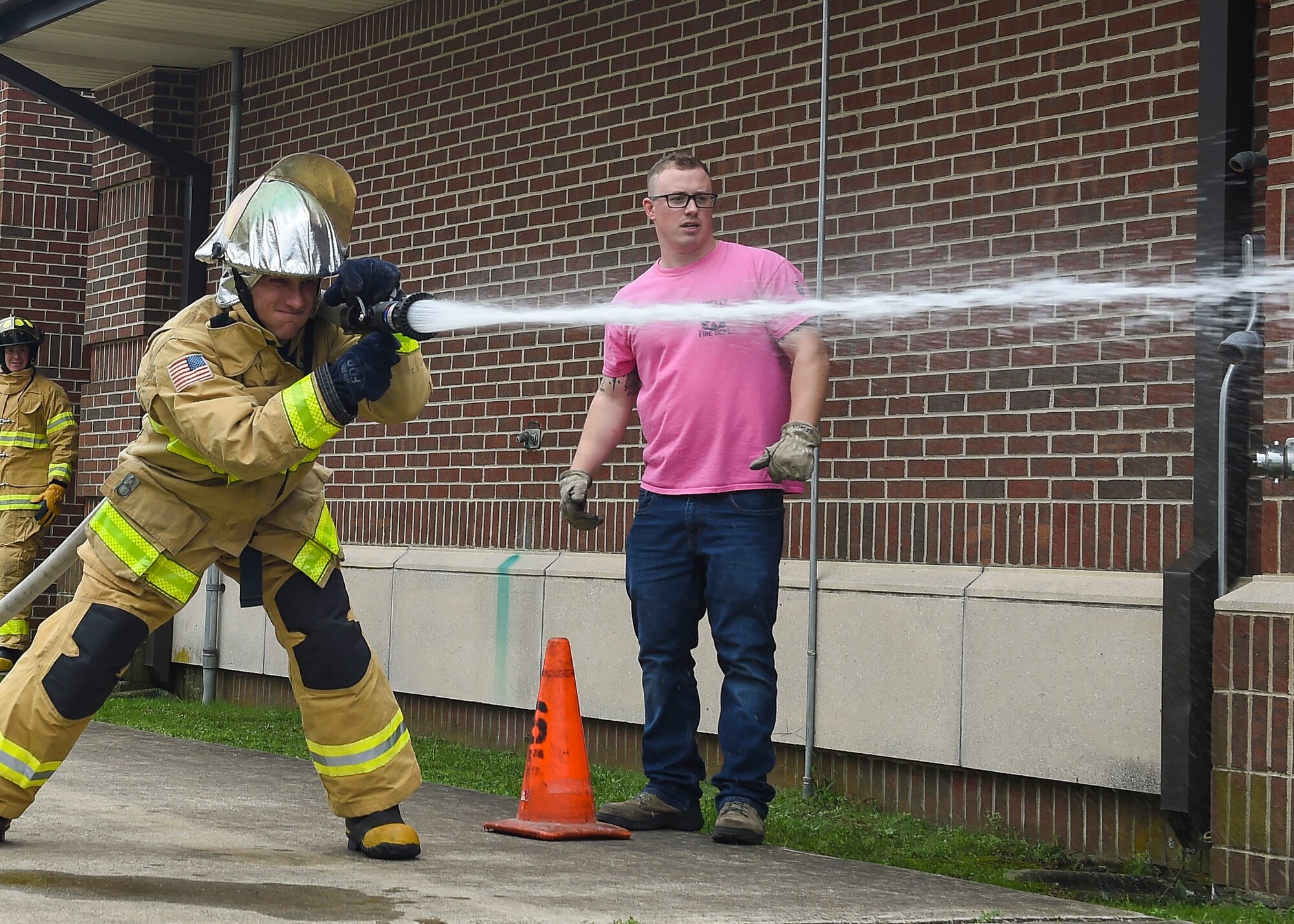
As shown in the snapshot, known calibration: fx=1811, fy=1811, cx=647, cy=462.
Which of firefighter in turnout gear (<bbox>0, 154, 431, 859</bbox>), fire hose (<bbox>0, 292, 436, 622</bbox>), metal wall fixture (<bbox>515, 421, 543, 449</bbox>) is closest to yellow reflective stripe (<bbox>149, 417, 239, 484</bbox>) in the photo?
firefighter in turnout gear (<bbox>0, 154, 431, 859</bbox>)

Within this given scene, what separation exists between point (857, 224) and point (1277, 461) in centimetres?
240

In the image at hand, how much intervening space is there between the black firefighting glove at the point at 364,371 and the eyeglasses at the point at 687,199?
1.26 meters

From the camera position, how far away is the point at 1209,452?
5.31 metres

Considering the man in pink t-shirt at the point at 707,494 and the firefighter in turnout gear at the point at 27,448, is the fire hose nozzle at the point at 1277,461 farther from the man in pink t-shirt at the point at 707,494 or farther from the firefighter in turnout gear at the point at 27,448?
the firefighter in turnout gear at the point at 27,448

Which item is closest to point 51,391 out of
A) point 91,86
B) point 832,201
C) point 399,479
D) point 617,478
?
point 91,86

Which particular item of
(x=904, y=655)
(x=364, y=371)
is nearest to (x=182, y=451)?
(x=364, y=371)

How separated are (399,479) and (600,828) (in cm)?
398

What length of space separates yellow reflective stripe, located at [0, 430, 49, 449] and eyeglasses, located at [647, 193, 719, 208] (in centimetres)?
729

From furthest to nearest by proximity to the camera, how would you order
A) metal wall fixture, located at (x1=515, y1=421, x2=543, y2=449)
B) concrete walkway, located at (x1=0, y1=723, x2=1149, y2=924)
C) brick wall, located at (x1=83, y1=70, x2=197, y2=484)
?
brick wall, located at (x1=83, y1=70, x2=197, y2=484) < metal wall fixture, located at (x1=515, y1=421, x2=543, y2=449) < concrete walkway, located at (x1=0, y1=723, x2=1149, y2=924)

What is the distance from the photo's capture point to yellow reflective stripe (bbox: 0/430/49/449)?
11.5m

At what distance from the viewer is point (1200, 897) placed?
16.4 feet

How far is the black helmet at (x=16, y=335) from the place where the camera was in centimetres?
1151

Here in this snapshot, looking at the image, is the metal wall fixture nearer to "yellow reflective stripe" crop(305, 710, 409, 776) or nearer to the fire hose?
the fire hose

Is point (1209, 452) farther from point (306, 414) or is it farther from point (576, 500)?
point (306, 414)
